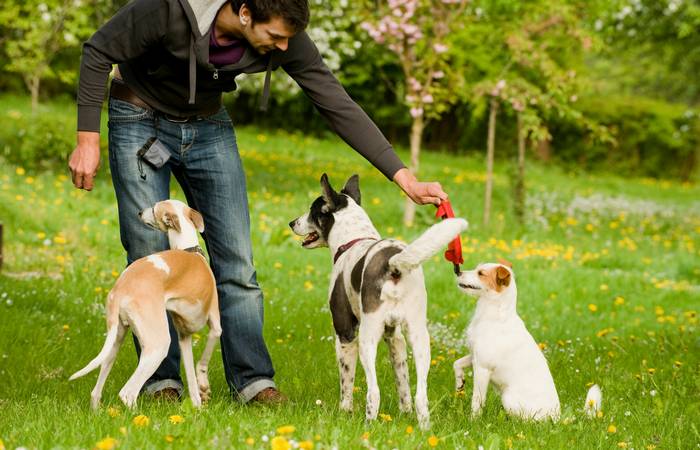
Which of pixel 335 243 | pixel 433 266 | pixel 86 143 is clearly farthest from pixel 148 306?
pixel 433 266

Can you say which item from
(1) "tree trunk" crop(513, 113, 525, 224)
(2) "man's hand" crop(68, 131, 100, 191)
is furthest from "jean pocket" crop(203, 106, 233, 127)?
(1) "tree trunk" crop(513, 113, 525, 224)

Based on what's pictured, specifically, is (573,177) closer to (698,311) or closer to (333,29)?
(333,29)

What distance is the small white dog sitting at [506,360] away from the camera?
492cm

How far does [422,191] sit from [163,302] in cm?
141

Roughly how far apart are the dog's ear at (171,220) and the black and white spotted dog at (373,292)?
0.80m

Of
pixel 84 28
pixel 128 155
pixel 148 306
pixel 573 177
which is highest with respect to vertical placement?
pixel 84 28

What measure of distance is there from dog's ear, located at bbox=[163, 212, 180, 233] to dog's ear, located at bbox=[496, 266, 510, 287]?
1.80 m

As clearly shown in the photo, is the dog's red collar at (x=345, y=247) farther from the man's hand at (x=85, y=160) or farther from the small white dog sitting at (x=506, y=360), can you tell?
the man's hand at (x=85, y=160)

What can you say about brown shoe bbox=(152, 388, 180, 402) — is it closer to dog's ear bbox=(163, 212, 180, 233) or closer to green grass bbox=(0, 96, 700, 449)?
green grass bbox=(0, 96, 700, 449)

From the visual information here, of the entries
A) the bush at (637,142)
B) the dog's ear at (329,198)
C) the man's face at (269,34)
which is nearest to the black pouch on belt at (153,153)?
the man's face at (269,34)

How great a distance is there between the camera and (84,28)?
52.4ft

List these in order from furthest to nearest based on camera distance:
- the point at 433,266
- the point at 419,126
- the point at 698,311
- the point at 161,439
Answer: the point at 419,126 < the point at 433,266 < the point at 698,311 < the point at 161,439

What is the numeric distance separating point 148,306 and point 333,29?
14274 millimetres

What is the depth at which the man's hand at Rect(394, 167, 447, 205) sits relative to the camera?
4.58 meters
